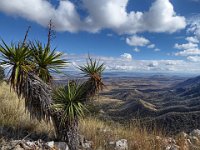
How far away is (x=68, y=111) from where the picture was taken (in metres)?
7.07

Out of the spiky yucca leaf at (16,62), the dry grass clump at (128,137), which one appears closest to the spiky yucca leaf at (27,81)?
the spiky yucca leaf at (16,62)

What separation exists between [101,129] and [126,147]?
181cm

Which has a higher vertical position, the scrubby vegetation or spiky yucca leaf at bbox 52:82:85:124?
spiky yucca leaf at bbox 52:82:85:124

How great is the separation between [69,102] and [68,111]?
239 millimetres

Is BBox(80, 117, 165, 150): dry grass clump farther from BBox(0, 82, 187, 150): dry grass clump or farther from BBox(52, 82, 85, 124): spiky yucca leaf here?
BBox(52, 82, 85, 124): spiky yucca leaf

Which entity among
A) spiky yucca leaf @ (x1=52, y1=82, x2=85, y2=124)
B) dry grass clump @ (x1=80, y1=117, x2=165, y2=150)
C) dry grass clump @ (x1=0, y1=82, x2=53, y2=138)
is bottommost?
dry grass clump @ (x1=80, y1=117, x2=165, y2=150)

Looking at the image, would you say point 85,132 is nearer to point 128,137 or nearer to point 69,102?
point 128,137

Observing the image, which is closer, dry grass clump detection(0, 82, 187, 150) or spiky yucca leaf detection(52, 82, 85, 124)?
spiky yucca leaf detection(52, 82, 85, 124)

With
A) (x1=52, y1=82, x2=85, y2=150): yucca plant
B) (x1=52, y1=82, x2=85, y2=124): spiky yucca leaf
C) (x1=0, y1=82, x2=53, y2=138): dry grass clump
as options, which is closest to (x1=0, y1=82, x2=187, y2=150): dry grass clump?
(x1=0, y1=82, x2=53, y2=138): dry grass clump

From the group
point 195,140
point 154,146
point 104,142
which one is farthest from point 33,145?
point 195,140

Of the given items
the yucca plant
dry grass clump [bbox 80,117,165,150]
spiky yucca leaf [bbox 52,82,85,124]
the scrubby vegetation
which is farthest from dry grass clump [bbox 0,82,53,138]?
dry grass clump [bbox 80,117,165,150]

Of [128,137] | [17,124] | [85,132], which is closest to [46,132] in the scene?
[17,124]

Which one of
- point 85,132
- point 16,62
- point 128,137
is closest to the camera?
point 16,62

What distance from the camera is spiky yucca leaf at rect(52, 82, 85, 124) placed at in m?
7.01
